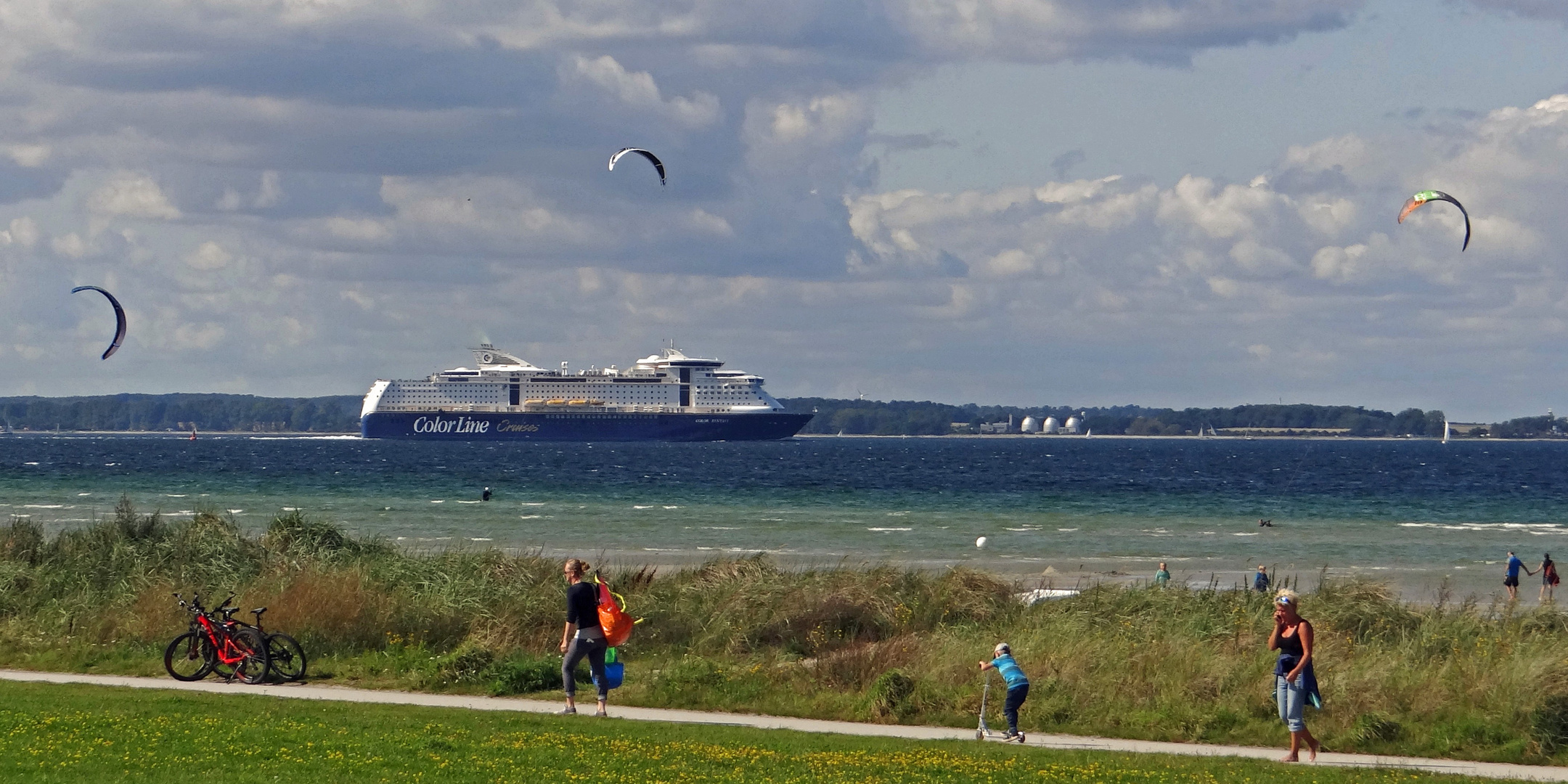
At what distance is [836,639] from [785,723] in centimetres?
392

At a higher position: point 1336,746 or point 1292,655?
point 1292,655

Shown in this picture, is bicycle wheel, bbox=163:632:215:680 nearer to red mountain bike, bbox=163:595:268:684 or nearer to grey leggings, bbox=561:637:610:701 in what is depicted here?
red mountain bike, bbox=163:595:268:684

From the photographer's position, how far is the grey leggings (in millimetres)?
12352

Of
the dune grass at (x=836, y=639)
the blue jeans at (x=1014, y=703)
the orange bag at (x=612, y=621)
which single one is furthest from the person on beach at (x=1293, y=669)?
the orange bag at (x=612, y=621)

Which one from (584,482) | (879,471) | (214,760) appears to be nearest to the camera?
(214,760)

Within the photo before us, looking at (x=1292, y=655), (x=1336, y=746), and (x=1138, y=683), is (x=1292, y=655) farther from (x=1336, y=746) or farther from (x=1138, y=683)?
(x=1138, y=683)

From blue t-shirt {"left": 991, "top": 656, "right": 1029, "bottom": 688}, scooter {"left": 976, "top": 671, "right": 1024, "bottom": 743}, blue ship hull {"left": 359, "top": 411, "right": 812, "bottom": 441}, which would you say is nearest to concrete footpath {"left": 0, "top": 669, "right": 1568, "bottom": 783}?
scooter {"left": 976, "top": 671, "right": 1024, "bottom": 743}

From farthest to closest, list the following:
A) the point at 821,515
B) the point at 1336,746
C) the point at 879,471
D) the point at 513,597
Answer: the point at 879,471 → the point at 821,515 → the point at 513,597 → the point at 1336,746

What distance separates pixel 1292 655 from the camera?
11289mm

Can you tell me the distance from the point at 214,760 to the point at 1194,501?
54623 millimetres

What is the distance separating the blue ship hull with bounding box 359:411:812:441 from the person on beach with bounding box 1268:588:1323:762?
13445 cm

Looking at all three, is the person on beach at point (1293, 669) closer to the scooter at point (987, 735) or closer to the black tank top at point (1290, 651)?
the black tank top at point (1290, 651)

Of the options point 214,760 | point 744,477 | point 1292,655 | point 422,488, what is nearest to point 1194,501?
point 744,477

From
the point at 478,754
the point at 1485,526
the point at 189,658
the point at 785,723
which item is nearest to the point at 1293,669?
the point at 785,723
